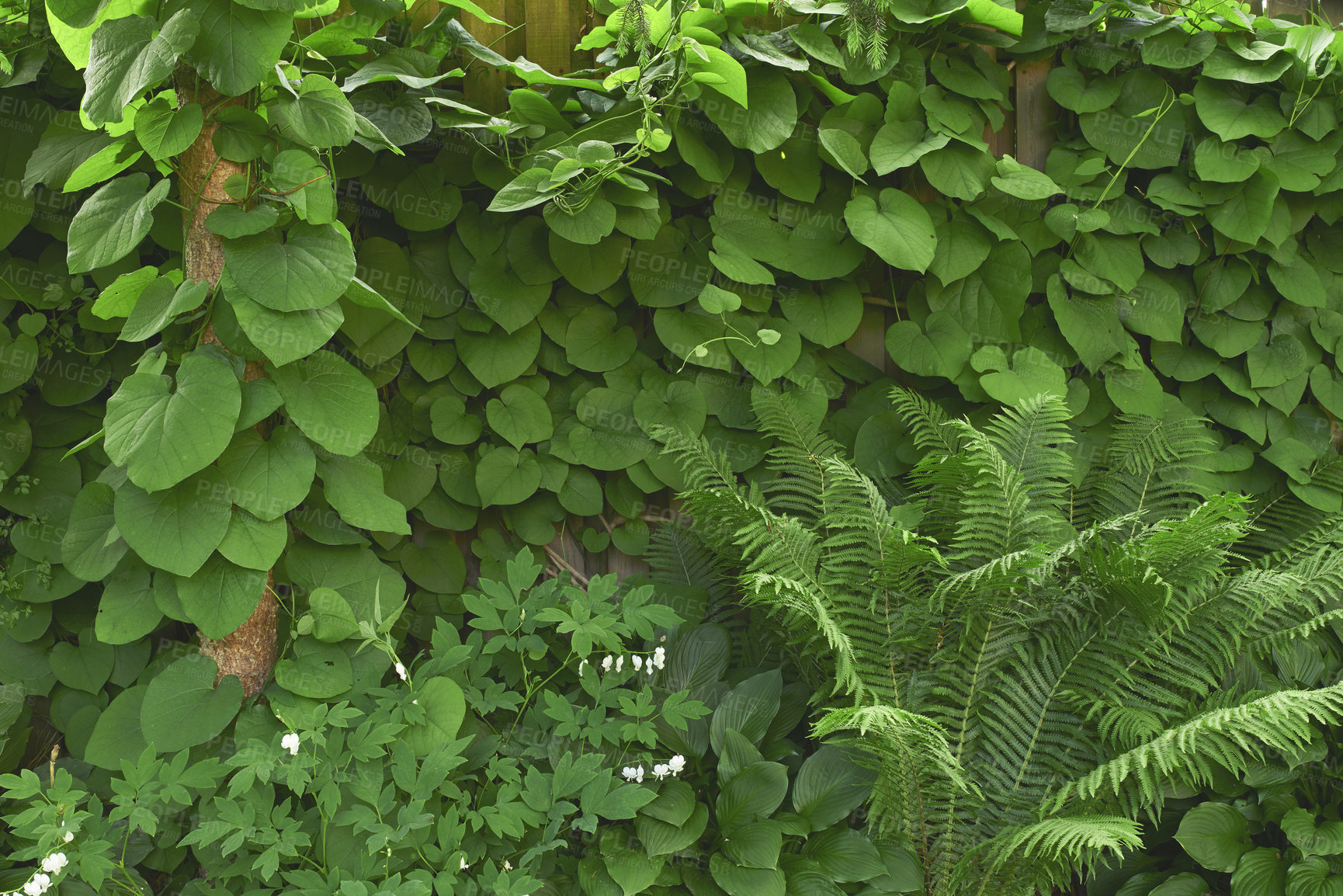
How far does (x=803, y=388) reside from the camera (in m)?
2.23

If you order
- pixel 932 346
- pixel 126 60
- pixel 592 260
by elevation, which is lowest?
pixel 932 346

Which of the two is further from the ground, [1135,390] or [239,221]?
[239,221]

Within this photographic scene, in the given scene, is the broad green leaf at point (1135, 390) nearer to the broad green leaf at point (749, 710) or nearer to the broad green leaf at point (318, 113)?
the broad green leaf at point (749, 710)

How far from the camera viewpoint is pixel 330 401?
5.46ft

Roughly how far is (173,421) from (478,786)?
0.90 metres

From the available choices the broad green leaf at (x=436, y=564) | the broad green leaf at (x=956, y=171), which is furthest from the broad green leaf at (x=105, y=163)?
the broad green leaf at (x=956, y=171)

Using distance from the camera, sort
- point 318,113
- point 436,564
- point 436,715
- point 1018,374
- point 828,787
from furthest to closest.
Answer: point 1018,374, point 436,564, point 828,787, point 436,715, point 318,113

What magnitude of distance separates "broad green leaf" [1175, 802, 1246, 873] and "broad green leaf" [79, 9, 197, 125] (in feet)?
8.40

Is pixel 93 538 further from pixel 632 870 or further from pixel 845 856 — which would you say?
pixel 845 856

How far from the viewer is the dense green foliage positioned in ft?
5.48

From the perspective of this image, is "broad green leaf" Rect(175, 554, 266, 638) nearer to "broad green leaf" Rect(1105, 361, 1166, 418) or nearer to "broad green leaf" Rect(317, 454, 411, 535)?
"broad green leaf" Rect(317, 454, 411, 535)

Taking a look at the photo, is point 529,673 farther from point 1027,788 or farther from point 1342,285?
point 1342,285

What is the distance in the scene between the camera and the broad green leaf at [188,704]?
1.59m

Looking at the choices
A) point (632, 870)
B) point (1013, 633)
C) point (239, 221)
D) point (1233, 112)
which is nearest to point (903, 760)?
point (1013, 633)
